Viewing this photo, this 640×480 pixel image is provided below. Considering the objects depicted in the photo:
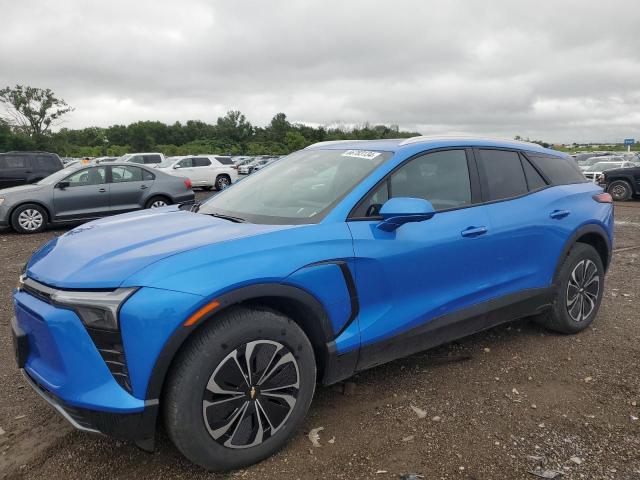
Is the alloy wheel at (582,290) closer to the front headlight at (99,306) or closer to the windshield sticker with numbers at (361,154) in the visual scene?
the windshield sticker with numbers at (361,154)

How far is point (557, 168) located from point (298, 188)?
228cm

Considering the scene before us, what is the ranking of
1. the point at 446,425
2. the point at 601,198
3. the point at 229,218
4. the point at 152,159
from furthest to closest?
1. the point at 152,159
2. the point at 601,198
3. the point at 229,218
4. the point at 446,425

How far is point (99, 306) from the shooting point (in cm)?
204

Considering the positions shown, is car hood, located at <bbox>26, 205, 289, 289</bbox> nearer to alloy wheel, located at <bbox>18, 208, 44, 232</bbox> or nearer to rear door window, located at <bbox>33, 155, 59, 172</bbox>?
alloy wheel, located at <bbox>18, 208, 44, 232</bbox>

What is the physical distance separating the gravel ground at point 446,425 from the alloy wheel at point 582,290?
24 centimetres

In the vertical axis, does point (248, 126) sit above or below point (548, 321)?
above

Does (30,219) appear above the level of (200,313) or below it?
below

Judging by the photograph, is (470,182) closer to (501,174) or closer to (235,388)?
(501,174)

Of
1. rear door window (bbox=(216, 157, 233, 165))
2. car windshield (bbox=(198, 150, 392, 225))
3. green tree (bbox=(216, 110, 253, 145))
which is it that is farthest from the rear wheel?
green tree (bbox=(216, 110, 253, 145))

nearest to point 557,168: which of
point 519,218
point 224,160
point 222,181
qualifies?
point 519,218

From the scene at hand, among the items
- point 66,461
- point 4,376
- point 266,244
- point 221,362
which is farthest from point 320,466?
point 4,376

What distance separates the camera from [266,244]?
2.41m

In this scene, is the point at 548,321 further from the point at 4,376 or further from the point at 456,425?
the point at 4,376

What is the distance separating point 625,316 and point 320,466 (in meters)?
3.59
